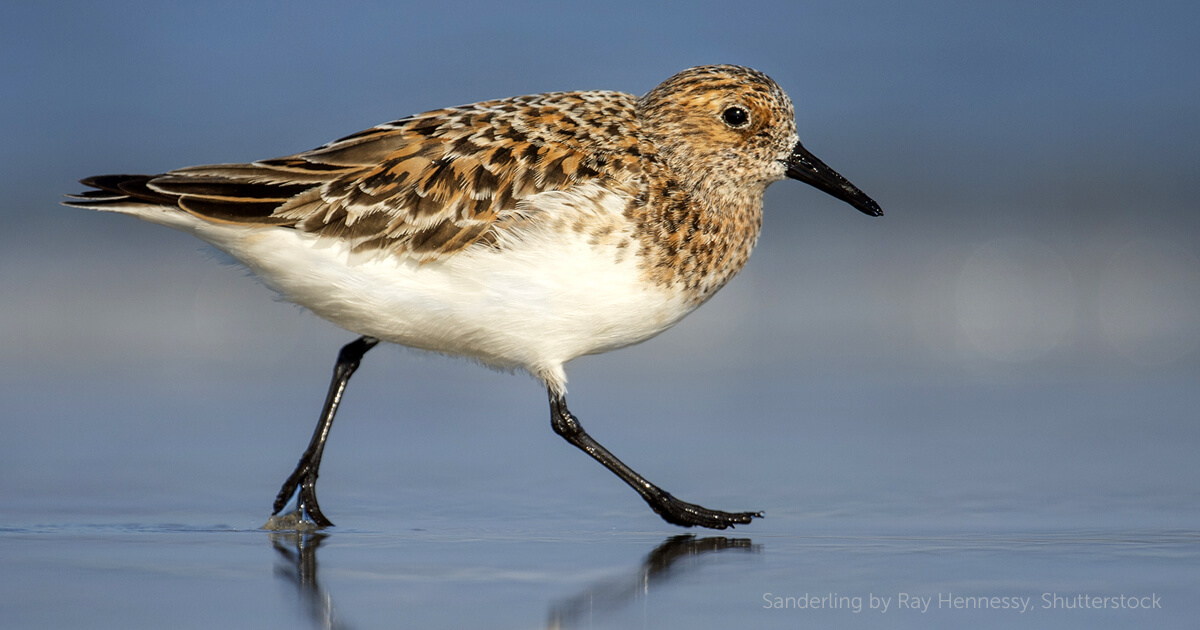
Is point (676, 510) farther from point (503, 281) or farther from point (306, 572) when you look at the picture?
point (306, 572)

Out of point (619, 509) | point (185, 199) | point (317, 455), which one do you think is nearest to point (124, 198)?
point (185, 199)

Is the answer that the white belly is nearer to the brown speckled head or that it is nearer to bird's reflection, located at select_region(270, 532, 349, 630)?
the brown speckled head

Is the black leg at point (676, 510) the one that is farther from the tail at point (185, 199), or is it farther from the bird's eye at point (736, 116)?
the tail at point (185, 199)

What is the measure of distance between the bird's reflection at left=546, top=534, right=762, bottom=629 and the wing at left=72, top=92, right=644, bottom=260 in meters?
1.41

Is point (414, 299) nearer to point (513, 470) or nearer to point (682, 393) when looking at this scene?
point (513, 470)

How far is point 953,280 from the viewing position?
11547 mm

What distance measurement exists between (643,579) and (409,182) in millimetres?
1896

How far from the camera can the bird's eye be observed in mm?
5648

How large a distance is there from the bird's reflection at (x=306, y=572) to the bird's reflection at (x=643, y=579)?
25.6 inches

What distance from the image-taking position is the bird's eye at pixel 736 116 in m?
5.65

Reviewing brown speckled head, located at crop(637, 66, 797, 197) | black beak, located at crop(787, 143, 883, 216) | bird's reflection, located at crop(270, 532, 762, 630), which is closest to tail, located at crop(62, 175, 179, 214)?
bird's reflection, located at crop(270, 532, 762, 630)

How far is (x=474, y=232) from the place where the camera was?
17.0 ft

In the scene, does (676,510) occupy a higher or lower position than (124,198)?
lower

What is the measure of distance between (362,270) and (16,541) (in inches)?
63.2
